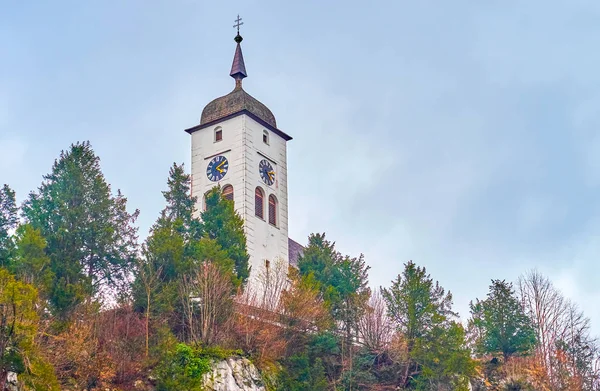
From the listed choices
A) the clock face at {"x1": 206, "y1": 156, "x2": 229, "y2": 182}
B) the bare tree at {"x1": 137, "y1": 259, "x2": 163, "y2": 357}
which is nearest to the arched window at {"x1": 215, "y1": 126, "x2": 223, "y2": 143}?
the clock face at {"x1": 206, "y1": 156, "x2": 229, "y2": 182}

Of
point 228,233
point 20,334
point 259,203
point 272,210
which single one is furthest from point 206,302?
point 272,210

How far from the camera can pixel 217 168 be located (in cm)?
4831

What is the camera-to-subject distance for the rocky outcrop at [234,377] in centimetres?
3528

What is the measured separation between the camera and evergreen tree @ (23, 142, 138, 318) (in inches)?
1447

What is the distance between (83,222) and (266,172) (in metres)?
13.1

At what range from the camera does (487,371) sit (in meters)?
44.7

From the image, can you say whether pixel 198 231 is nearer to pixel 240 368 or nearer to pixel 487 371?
pixel 240 368

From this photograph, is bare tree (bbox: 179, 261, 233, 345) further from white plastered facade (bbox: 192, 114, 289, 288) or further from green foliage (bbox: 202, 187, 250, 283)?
white plastered facade (bbox: 192, 114, 289, 288)

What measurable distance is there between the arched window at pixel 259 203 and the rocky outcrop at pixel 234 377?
11901 millimetres

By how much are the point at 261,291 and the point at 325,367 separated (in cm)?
493

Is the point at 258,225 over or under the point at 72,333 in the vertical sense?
over

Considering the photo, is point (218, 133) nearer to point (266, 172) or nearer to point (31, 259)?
point (266, 172)

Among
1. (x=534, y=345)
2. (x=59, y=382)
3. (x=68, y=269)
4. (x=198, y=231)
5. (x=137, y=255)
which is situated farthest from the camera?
(x=534, y=345)

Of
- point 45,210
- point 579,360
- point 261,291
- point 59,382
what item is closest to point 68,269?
point 45,210
